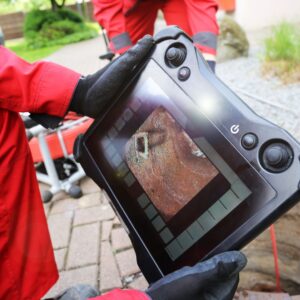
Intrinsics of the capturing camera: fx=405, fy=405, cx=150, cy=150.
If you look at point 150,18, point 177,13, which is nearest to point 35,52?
point 150,18

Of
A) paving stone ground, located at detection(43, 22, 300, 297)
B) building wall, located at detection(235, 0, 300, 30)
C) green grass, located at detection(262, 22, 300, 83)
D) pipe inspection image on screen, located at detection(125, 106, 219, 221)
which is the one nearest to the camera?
pipe inspection image on screen, located at detection(125, 106, 219, 221)

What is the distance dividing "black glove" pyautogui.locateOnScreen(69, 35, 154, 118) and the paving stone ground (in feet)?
4.16

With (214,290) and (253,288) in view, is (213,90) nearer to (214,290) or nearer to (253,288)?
(214,290)

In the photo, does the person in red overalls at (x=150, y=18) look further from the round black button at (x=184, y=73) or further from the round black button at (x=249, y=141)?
the round black button at (x=249, y=141)

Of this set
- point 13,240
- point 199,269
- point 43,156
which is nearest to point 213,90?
point 199,269

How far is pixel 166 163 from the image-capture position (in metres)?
0.93

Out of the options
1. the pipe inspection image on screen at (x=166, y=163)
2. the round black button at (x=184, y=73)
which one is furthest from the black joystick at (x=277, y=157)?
the round black button at (x=184, y=73)

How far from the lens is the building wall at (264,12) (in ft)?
23.6

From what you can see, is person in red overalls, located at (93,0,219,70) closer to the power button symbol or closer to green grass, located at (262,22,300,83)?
the power button symbol

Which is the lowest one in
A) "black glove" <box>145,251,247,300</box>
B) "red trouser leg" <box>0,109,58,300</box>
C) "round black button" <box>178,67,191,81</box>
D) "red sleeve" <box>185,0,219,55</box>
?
"red trouser leg" <box>0,109,58,300</box>

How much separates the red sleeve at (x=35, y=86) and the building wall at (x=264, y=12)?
6.31 meters

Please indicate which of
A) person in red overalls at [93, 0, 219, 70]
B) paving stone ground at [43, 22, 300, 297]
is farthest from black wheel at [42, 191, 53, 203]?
person in red overalls at [93, 0, 219, 70]

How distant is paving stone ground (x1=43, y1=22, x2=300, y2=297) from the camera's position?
2.29m

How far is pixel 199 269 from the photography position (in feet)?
2.63
